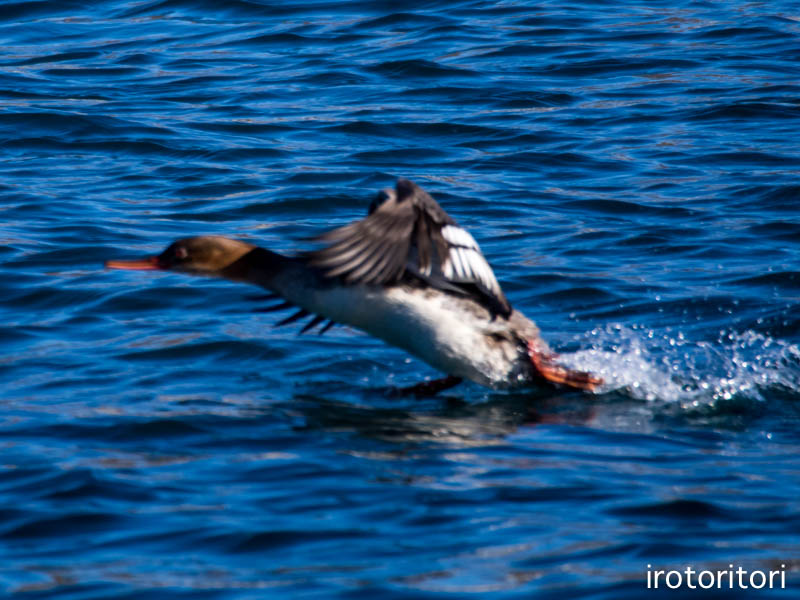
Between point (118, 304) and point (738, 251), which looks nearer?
point (118, 304)

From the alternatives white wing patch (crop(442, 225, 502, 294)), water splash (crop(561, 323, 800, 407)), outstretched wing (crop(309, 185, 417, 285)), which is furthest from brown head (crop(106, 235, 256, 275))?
water splash (crop(561, 323, 800, 407))

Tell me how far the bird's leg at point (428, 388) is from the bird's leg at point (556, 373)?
0.43m

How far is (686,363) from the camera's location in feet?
23.1

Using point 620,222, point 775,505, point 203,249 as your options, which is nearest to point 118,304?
point 203,249

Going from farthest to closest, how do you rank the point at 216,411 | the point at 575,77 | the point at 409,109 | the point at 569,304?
the point at 575,77 → the point at 409,109 → the point at 569,304 → the point at 216,411

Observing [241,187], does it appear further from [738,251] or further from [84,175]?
[738,251]

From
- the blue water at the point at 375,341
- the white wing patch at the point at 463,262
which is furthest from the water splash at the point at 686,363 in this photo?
the white wing patch at the point at 463,262

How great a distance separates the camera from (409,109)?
12180 mm

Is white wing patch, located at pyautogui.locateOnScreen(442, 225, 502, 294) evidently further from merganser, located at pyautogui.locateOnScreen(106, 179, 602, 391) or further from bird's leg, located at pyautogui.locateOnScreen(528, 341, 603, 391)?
bird's leg, located at pyautogui.locateOnScreen(528, 341, 603, 391)

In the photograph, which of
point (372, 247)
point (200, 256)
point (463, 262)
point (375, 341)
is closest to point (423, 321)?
point (463, 262)

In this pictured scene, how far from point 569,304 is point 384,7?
8.43 m

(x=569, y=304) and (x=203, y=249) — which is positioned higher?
(x=203, y=249)

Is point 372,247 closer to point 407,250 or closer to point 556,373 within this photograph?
point 407,250

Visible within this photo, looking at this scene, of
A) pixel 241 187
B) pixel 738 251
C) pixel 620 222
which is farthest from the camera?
pixel 241 187
